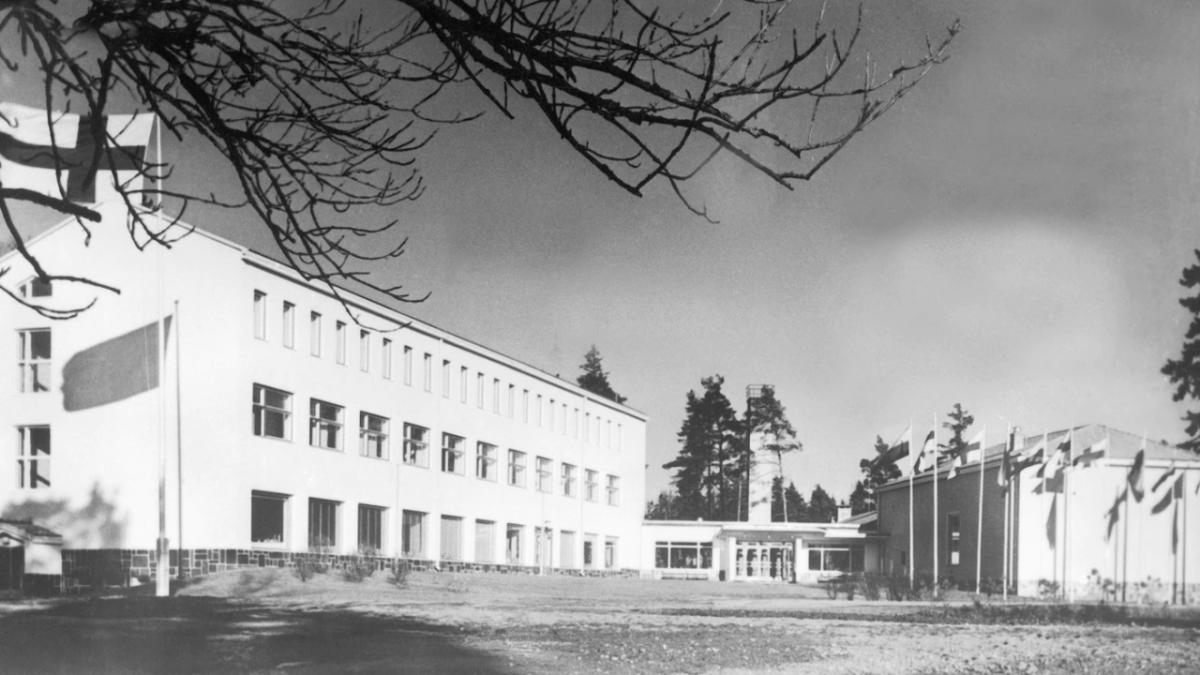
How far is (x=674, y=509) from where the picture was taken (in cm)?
9338

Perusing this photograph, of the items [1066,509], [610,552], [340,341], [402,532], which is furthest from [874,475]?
[340,341]

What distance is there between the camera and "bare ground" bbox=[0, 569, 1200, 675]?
11.0 metres

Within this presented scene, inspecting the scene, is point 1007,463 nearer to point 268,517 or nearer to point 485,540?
point 485,540

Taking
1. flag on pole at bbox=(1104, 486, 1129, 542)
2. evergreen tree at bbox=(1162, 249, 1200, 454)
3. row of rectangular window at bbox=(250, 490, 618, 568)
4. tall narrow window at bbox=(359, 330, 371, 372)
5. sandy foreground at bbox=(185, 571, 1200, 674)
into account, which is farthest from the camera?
tall narrow window at bbox=(359, 330, 371, 372)

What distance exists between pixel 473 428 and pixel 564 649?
35.2 metres

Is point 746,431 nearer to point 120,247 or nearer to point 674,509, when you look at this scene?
point 674,509

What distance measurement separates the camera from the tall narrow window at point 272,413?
34.4m

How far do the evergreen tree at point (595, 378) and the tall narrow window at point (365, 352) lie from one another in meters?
40.6

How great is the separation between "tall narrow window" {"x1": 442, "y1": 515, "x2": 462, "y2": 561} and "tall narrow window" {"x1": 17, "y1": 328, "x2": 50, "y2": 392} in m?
16.3

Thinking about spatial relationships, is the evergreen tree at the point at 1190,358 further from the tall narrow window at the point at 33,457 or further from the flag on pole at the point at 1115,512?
the tall narrow window at the point at 33,457

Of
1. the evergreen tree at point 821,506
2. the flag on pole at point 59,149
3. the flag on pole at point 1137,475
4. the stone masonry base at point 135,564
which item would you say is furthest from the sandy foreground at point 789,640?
the evergreen tree at point 821,506

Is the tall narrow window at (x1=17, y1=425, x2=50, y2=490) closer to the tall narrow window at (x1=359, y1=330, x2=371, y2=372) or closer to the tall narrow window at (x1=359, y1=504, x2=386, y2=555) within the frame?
the tall narrow window at (x1=359, y1=504, x2=386, y2=555)

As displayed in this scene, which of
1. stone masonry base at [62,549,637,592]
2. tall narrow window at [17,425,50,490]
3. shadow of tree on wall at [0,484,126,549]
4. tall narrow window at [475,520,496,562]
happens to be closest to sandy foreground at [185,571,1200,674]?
stone masonry base at [62,549,637,592]

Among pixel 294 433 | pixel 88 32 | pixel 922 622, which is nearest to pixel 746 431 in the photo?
pixel 294 433
